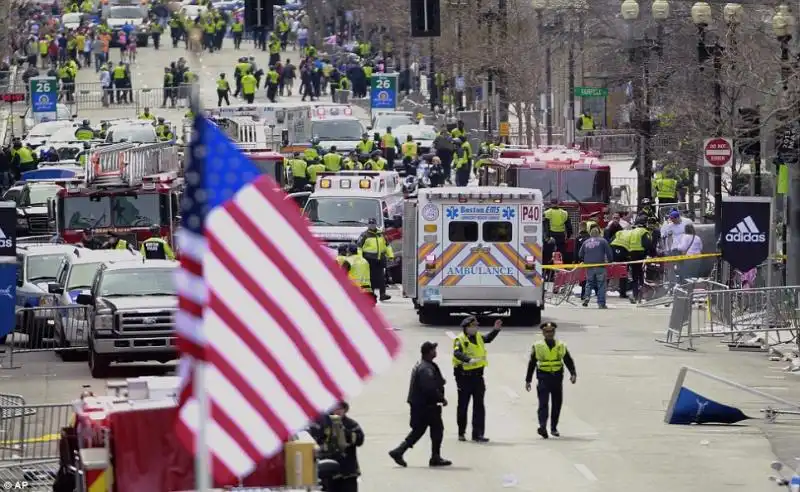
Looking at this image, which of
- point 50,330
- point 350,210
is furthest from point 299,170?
point 50,330

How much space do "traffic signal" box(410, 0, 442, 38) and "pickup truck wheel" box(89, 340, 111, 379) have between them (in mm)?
11754

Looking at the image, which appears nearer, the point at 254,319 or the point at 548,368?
the point at 254,319

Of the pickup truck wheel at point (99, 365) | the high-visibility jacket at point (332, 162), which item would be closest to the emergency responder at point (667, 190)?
the high-visibility jacket at point (332, 162)

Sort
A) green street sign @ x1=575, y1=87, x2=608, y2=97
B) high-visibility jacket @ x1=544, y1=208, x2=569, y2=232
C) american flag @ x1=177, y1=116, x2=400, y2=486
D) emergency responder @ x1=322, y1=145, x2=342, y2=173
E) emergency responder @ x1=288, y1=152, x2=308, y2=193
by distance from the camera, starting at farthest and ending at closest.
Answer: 1. green street sign @ x1=575, y1=87, x2=608, y2=97
2. emergency responder @ x1=322, y1=145, x2=342, y2=173
3. emergency responder @ x1=288, y1=152, x2=308, y2=193
4. high-visibility jacket @ x1=544, y1=208, x2=569, y2=232
5. american flag @ x1=177, y1=116, x2=400, y2=486

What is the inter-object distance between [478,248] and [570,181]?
34.5 ft

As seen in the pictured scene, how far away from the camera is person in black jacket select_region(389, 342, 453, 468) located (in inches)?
789

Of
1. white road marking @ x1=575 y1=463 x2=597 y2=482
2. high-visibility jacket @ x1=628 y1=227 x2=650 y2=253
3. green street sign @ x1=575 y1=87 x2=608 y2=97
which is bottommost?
white road marking @ x1=575 y1=463 x2=597 y2=482

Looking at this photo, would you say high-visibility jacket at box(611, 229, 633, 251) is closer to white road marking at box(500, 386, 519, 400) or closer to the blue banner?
white road marking at box(500, 386, 519, 400)

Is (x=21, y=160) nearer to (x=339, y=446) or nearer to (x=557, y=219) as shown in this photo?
(x=557, y=219)

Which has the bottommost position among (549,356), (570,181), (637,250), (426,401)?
(637,250)

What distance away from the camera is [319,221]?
37812 mm

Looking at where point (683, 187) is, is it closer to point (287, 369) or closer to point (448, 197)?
point (448, 197)

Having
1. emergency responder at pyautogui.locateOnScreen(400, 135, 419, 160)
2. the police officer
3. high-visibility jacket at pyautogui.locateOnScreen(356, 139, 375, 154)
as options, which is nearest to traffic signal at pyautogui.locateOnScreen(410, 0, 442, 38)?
the police officer

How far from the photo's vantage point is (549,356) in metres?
22.0
